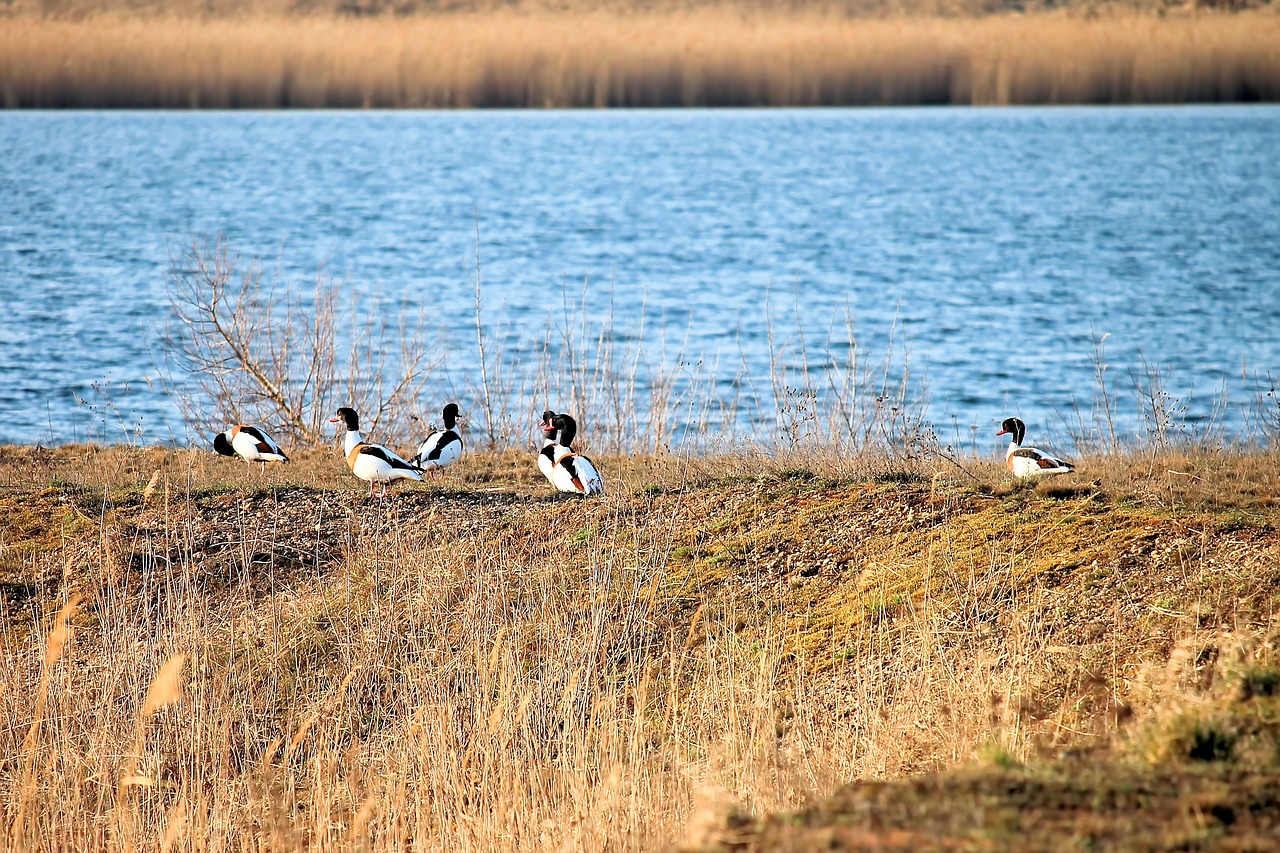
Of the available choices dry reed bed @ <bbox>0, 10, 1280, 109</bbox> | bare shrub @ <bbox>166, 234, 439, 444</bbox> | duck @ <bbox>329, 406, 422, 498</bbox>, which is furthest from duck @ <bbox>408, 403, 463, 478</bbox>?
dry reed bed @ <bbox>0, 10, 1280, 109</bbox>

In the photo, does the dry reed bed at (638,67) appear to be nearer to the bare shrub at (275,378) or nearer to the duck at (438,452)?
the bare shrub at (275,378)

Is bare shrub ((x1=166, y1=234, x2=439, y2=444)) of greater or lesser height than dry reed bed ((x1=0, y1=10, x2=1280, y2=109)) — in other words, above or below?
below

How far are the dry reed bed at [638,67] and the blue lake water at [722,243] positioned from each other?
9.39 ft

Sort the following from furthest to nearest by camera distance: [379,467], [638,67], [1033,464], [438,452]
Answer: [638,67] → [438,452] → [379,467] → [1033,464]

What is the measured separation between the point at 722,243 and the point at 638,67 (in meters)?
18.6

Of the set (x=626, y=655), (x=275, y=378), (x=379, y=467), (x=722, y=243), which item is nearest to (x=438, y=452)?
(x=379, y=467)

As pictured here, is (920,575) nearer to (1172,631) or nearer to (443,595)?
(1172,631)

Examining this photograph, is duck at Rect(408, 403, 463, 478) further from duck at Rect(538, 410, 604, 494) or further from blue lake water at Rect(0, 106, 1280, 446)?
blue lake water at Rect(0, 106, 1280, 446)

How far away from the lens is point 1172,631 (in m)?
6.62

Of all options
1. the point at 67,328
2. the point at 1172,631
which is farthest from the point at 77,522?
the point at 67,328

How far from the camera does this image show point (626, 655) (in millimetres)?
7664

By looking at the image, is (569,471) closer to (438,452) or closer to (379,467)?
(379,467)

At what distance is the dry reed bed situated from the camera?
48281mm

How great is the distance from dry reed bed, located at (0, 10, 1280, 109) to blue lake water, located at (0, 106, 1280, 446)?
2861 mm
